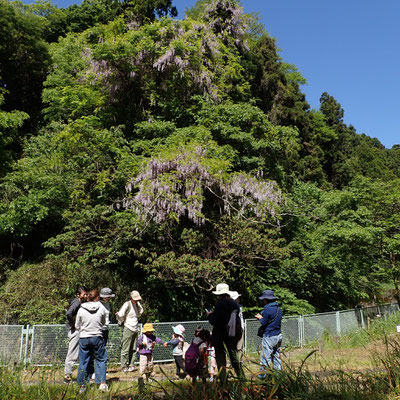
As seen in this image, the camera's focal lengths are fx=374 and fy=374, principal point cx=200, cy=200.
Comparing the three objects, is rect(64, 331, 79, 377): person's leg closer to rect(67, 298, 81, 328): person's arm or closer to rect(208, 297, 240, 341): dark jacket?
rect(67, 298, 81, 328): person's arm

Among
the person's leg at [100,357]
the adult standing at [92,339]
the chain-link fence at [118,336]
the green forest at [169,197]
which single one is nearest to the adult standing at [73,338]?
the chain-link fence at [118,336]

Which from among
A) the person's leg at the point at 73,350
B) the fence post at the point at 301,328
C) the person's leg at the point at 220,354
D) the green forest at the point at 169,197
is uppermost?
the green forest at the point at 169,197

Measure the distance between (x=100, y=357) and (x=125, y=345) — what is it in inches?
78.4

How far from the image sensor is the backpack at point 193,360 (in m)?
5.11

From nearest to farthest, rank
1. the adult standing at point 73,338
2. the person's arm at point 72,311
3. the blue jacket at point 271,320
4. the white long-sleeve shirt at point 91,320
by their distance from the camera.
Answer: the white long-sleeve shirt at point 91,320, the blue jacket at point 271,320, the adult standing at point 73,338, the person's arm at point 72,311

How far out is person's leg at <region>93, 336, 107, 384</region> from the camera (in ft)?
16.7

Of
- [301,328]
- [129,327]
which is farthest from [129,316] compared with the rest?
[301,328]

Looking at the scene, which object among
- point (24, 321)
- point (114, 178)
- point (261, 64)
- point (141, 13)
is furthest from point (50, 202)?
point (261, 64)

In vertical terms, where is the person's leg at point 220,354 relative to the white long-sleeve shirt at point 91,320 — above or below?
below

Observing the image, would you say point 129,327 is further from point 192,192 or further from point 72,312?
point 192,192

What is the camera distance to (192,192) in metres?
11.9

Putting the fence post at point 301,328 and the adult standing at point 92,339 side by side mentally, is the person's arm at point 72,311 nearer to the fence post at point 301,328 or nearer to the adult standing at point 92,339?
the adult standing at point 92,339

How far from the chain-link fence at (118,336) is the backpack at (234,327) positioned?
38.9 inches

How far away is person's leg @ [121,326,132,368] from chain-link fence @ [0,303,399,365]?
3.17ft
